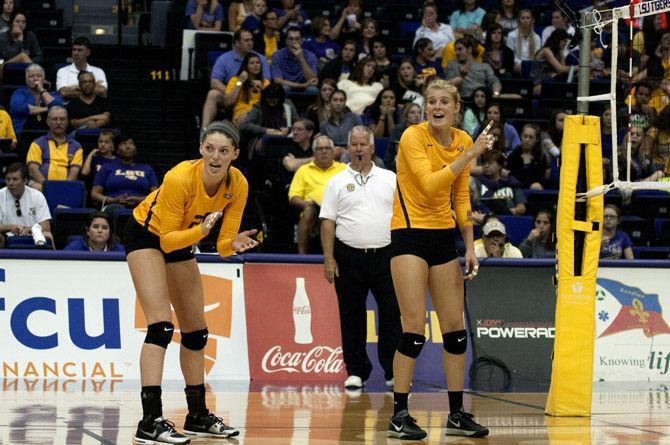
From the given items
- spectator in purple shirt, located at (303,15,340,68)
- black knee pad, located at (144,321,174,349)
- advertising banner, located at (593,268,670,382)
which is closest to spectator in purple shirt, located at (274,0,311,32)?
spectator in purple shirt, located at (303,15,340,68)

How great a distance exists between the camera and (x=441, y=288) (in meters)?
7.71

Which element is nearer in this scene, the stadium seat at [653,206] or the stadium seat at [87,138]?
the stadium seat at [87,138]

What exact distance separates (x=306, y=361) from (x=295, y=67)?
660cm

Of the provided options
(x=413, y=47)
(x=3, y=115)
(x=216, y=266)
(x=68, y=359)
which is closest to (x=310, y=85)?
(x=413, y=47)

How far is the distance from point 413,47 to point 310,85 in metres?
2.15

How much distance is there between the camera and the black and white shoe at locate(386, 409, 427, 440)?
7.55 m

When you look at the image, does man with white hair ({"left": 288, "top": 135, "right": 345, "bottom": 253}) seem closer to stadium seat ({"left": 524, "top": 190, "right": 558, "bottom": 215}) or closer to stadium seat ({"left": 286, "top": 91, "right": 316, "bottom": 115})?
stadium seat ({"left": 524, "top": 190, "right": 558, "bottom": 215})

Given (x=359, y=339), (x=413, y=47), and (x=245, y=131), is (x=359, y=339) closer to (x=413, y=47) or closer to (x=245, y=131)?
(x=245, y=131)

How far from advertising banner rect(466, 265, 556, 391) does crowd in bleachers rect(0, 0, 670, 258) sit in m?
0.70

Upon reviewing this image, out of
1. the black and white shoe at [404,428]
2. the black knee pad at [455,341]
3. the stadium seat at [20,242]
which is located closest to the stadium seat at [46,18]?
the stadium seat at [20,242]

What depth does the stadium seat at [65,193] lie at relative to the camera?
13.5 meters

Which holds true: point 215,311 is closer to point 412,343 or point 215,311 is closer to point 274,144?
point 412,343

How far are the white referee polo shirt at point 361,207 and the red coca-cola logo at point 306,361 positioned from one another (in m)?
1.15

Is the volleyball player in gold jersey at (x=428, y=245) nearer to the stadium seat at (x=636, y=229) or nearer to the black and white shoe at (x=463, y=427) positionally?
the black and white shoe at (x=463, y=427)
